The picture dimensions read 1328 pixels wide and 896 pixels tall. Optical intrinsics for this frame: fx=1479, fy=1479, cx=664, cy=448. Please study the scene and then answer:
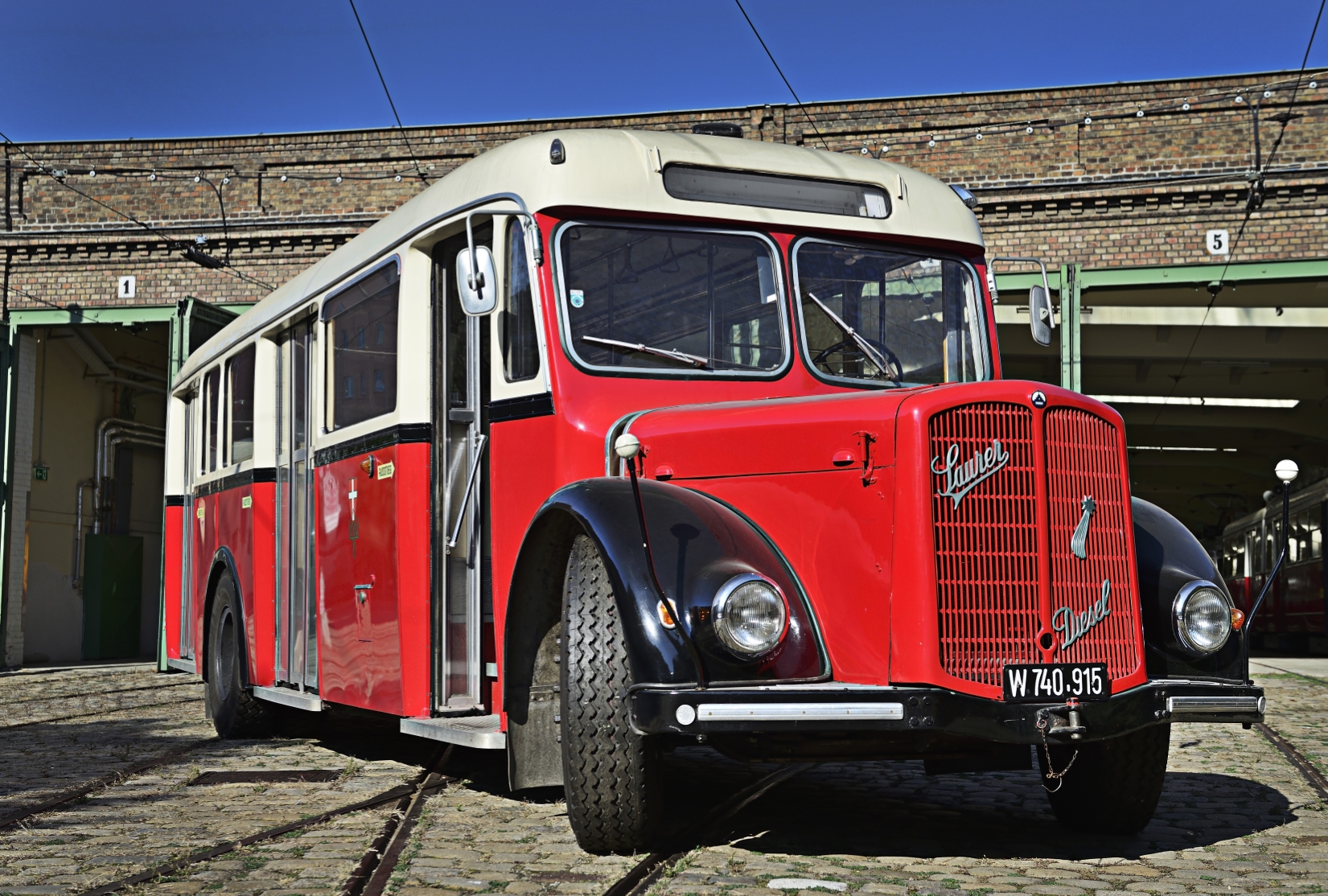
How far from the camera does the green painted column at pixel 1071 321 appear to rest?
1590 cm

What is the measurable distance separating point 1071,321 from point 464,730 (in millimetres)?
11841

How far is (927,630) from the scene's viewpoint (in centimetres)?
470

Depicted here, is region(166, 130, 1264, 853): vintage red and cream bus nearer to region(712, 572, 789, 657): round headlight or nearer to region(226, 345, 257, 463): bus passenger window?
region(712, 572, 789, 657): round headlight

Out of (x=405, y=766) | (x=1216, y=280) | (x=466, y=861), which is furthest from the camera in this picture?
(x=1216, y=280)

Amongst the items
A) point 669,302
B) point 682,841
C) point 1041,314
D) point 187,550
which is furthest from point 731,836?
point 187,550

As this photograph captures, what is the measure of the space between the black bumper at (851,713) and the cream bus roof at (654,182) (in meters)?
2.26

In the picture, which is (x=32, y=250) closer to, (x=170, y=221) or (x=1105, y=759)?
(x=170, y=221)

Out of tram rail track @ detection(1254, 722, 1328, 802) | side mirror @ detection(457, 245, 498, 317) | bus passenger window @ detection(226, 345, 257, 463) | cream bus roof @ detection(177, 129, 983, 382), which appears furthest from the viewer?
bus passenger window @ detection(226, 345, 257, 463)

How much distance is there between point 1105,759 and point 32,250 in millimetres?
18671

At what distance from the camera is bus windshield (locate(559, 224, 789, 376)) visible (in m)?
5.85

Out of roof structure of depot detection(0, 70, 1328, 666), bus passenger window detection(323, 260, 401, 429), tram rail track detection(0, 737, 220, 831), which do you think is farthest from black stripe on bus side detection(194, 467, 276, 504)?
roof structure of depot detection(0, 70, 1328, 666)

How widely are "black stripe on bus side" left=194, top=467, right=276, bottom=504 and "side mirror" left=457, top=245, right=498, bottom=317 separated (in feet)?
12.3

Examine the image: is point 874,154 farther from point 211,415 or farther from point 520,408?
point 520,408

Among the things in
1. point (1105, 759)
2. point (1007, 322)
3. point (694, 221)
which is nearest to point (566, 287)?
point (694, 221)
